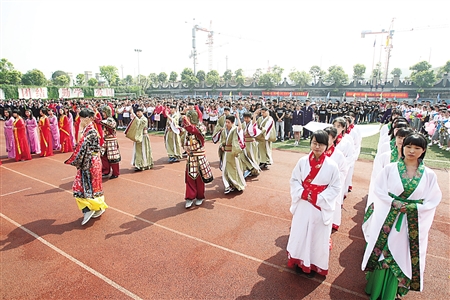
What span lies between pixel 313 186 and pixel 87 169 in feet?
13.1

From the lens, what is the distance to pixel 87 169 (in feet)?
16.5

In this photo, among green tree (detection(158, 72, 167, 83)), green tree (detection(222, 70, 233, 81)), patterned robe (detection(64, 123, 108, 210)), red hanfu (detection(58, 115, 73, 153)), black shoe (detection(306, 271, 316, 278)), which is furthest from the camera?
green tree (detection(158, 72, 167, 83))

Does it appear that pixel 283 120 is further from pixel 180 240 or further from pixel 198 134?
pixel 180 240

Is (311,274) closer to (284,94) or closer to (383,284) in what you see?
(383,284)

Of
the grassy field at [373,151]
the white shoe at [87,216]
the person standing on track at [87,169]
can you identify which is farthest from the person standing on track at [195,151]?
the grassy field at [373,151]

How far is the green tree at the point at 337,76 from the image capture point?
4925cm

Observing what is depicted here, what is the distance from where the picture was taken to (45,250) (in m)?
4.38

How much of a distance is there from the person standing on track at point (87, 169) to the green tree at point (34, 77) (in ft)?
214

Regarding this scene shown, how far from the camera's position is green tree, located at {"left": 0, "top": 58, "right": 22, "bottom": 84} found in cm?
5162

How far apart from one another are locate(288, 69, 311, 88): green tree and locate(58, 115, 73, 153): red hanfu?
152 feet

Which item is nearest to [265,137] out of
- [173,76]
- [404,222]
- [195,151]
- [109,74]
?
[195,151]

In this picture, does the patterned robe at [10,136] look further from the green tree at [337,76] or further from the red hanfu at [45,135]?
the green tree at [337,76]

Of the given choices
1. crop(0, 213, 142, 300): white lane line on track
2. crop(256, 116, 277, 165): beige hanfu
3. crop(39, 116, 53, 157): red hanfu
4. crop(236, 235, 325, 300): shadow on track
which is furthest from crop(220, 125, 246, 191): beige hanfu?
crop(39, 116, 53, 157): red hanfu

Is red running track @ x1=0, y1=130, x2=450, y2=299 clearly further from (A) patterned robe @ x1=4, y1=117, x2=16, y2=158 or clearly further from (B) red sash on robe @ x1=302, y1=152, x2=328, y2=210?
(A) patterned robe @ x1=4, y1=117, x2=16, y2=158
